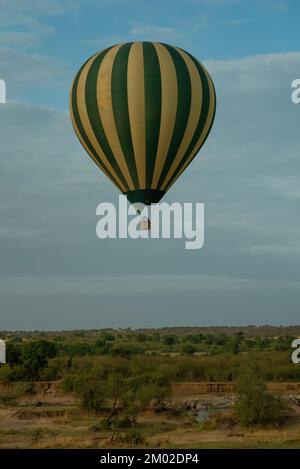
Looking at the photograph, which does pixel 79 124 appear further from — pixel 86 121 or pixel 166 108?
pixel 166 108

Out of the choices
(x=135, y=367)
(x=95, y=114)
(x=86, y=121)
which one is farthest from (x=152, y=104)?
(x=135, y=367)

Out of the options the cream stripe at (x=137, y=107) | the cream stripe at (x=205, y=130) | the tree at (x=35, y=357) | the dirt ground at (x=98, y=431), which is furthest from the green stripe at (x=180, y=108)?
the tree at (x=35, y=357)

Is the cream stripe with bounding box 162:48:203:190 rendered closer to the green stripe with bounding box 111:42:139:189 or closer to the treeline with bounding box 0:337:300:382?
the green stripe with bounding box 111:42:139:189

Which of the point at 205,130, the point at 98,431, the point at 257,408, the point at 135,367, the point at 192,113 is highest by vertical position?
→ the point at 192,113

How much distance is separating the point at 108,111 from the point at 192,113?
10.2 ft

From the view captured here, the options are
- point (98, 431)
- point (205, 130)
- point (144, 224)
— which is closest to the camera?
point (144, 224)

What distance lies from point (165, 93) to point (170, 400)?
2179cm

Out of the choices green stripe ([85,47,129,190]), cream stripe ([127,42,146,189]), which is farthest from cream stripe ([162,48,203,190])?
green stripe ([85,47,129,190])

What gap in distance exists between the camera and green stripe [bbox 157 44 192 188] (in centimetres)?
2697

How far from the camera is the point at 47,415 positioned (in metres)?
39.3

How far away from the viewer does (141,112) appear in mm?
26641

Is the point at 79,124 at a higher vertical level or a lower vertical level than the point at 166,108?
lower
